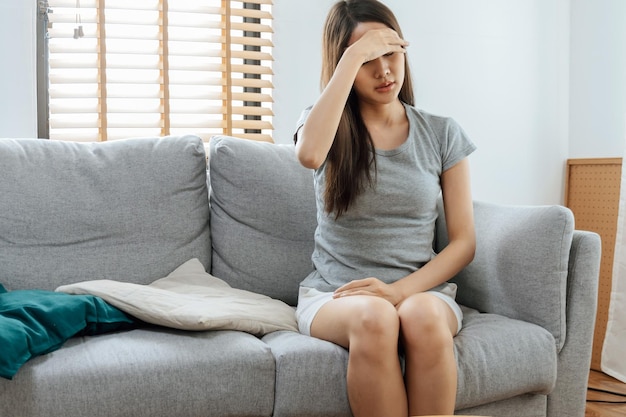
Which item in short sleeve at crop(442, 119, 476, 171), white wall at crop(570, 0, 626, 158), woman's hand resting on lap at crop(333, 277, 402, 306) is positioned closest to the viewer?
woman's hand resting on lap at crop(333, 277, 402, 306)

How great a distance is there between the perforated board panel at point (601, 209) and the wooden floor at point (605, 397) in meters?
0.16

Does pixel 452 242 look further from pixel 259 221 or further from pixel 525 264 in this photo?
pixel 259 221

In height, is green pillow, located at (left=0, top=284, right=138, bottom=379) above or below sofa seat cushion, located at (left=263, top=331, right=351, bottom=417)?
above

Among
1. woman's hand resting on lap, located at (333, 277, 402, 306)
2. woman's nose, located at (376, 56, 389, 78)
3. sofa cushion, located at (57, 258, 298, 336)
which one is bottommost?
sofa cushion, located at (57, 258, 298, 336)

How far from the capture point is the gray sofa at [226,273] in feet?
4.84

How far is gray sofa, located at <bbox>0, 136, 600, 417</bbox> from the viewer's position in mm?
1475

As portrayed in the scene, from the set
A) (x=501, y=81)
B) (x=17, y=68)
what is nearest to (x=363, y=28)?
(x=17, y=68)

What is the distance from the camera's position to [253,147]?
7.11ft

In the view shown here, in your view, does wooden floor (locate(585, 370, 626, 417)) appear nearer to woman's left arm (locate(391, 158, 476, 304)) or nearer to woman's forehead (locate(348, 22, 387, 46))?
woman's left arm (locate(391, 158, 476, 304))

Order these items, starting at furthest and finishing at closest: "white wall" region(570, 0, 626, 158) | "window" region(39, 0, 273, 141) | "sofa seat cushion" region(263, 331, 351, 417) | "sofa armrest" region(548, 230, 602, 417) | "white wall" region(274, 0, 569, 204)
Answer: "white wall" region(274, 0, 569, 204)
"white wall" region(570, 0, 626, 158)
"window" region(39, 0, 273, 141)
"sofa armrest" region(548, 230, 602, 417)
"sofa seat cushion" region(263, 331, 351, 417)

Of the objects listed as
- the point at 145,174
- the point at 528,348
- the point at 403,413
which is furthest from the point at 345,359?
the point at 145,174

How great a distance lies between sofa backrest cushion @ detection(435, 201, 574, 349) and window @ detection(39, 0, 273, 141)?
1.18 m

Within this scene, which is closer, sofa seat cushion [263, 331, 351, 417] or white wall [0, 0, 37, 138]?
sofa seat cushion [263, 331, 351, 417]

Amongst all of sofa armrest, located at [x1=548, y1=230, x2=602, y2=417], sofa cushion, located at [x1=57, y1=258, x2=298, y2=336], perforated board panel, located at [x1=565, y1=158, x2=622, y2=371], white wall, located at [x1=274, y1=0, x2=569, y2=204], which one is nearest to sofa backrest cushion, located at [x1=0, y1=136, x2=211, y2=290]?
sofa cushion, located at [x1=57, y1=258, x2=298, y2=336]
